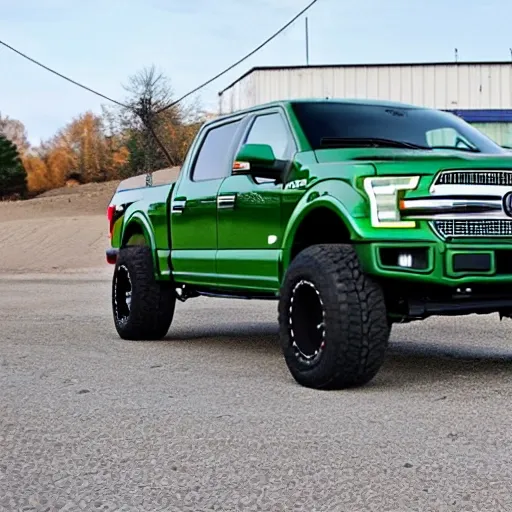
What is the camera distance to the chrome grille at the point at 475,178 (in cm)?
648

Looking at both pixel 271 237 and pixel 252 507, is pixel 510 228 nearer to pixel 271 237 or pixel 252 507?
pixel 271 237

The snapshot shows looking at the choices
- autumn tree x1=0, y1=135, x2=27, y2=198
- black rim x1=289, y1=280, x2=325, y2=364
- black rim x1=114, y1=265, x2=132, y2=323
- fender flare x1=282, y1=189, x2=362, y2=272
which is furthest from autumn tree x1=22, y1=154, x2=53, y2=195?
black rim x1=289, y1=280, x2=325, y2=364

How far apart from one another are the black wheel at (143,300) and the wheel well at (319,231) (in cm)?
245

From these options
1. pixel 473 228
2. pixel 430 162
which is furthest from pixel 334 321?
pixel 430 162

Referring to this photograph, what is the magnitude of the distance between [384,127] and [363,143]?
0.34 metres

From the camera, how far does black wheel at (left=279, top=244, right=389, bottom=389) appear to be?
6.46 metres

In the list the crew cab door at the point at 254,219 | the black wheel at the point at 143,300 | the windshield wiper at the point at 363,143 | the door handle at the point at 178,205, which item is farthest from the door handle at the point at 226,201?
the black wheel at the point at 143,300

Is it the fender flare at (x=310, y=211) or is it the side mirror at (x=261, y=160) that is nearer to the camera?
the fender flare at (x=310, y=211)

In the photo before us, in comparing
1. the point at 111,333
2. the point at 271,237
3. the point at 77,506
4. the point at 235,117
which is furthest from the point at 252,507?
the point at 111,333

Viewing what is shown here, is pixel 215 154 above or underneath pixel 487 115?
underneath

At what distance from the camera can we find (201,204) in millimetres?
8641

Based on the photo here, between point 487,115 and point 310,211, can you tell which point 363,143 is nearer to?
point 310,211

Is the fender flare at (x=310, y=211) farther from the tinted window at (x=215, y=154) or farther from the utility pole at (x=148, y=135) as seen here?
the utility pole at (x=148, y=135)

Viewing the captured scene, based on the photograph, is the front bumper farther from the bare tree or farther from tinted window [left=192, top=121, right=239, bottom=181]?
the bare tree
